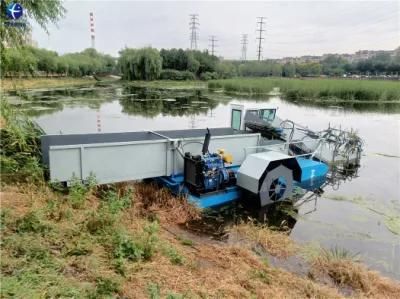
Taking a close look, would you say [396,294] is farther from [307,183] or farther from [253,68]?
[253,68]

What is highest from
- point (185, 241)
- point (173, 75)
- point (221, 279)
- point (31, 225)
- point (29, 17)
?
point (173, 75)

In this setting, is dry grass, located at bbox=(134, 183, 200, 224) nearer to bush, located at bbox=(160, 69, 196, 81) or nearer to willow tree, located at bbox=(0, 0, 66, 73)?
willow tree, located at bbox=(0, 0, 66, 73)

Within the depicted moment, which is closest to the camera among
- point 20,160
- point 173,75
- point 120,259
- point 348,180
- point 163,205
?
point 120,259

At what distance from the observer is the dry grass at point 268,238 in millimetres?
4437

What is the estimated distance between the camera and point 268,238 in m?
4.65

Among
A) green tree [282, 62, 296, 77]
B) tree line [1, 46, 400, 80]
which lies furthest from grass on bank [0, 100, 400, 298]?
green tree [282, 62, 296, 77]

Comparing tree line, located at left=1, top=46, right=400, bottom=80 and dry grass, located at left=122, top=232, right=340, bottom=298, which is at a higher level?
tree line, located at left=1, top=46, right=400, bottom=80

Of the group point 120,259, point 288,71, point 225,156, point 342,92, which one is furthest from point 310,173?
point 288,71

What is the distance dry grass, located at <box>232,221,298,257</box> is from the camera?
14.6 ft

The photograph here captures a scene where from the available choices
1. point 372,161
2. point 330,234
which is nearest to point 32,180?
point 330,234

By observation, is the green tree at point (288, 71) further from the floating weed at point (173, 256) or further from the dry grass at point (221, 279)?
the floating weed at point (173, 256)

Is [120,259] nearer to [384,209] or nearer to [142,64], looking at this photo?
[384,209]

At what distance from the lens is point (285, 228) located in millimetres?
5383

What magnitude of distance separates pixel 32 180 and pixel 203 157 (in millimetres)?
2628
